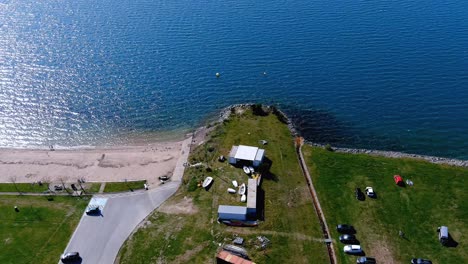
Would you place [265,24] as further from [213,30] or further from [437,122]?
[437,122]

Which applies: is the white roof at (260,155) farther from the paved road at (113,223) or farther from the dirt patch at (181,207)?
the paved road at (113,223)

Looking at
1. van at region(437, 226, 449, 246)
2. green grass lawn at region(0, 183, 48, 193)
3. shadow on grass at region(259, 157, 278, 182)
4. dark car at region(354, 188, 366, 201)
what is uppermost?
shadow on grass at region(259, 157, 278, 182)

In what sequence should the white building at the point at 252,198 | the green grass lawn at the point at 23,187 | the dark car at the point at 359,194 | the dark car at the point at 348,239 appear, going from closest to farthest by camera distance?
1. the dark car at the point at 348,239
2. the white building at the point at 252,198
3. the dark car at the point at 359,194
4. the green grass lawn at the point at 23,187

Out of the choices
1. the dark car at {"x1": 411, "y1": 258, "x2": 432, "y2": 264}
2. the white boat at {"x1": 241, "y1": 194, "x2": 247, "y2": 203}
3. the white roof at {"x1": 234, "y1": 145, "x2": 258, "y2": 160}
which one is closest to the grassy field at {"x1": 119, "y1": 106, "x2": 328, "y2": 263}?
the white boat at {"x1": 241, "y1": 194, "x2": 247, "y2": 203}

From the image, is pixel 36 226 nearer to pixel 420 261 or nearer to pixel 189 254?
pixel 189 254

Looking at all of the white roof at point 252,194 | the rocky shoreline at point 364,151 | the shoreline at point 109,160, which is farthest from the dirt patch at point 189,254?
the rocky shoreline at point 364,151

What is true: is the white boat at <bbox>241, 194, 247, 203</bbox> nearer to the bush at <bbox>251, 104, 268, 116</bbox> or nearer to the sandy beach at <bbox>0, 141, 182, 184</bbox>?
the sandy beach at <bbox>0, 141, 182, 184</bbox>

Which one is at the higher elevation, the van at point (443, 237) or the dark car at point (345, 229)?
the dark car at point (345, 229)
